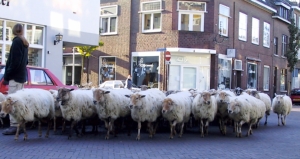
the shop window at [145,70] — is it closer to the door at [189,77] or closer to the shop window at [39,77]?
the door at [189,77]

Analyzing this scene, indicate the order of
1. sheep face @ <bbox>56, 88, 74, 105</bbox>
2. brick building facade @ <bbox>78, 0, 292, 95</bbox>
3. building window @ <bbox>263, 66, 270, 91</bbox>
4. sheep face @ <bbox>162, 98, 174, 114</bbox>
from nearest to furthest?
sheep face @ <bbox>56, 88, 74, 105</bbox>
sheep face @ <bbox>162, 98, 174, 114</bbox>
brick building facade @ <bbox>78, 0, 292, 95</bbox>
building window @ <bbox>263, 66, 270, 91</bbox>

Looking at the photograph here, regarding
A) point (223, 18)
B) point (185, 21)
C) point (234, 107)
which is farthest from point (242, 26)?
point (234, 107)

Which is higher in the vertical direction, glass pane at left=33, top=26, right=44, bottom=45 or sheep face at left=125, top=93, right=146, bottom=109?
glass pane at left=33, top=26, right=44, bottom=45

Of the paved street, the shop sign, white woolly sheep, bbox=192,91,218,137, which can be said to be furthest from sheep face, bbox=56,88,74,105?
the shop sign

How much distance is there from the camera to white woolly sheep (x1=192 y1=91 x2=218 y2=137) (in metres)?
11.5

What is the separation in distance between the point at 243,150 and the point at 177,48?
16.8 m

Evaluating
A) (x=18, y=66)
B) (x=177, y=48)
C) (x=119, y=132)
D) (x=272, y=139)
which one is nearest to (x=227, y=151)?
(x=272, y=139)

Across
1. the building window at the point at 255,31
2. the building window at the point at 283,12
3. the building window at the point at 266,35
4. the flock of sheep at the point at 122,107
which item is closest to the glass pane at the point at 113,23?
the building window at the point at 255,31

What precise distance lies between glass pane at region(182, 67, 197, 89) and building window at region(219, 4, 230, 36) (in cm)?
363

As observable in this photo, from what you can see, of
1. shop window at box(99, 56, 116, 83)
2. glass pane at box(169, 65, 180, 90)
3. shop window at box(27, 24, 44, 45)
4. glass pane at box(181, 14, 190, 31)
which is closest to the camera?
shop window at box(27, 24, 44, 45)

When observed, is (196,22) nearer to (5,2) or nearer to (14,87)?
(5,2)

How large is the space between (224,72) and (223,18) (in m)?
3.94

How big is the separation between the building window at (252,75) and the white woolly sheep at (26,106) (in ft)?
79.8

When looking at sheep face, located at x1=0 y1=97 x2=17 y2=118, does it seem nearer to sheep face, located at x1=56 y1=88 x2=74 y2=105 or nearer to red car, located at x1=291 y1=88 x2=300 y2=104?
sheep face, located at x1=56 y1=88 x2=74 y2=105
